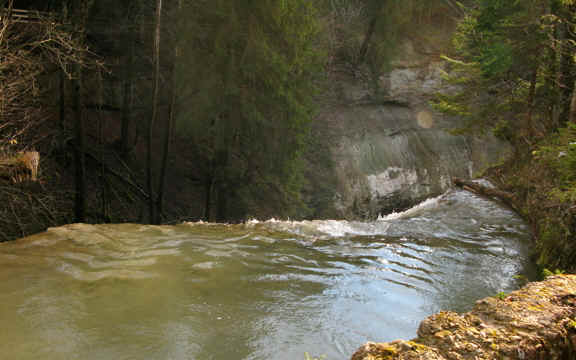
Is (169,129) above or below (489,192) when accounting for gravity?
above

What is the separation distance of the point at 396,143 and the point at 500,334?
73.1 feet

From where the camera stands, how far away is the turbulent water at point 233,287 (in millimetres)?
3967

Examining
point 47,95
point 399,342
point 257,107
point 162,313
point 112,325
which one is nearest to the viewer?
point 399,342

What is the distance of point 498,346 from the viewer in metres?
2.30

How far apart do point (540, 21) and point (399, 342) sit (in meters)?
11.9

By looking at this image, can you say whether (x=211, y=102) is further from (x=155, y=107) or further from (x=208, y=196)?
(x=208, y=196)

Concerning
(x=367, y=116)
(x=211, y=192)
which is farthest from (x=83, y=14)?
(x=367, y=116)

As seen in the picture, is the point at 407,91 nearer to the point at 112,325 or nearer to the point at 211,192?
the point at 211,192

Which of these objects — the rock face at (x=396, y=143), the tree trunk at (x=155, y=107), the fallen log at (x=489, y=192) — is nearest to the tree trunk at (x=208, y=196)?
the tree trunk at (x=155, y=107)

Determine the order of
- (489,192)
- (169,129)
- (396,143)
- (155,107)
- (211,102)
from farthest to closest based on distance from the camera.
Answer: (396,143) → (211,102) → (169,129) → (155,107) → (489,192)

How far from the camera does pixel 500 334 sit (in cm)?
241

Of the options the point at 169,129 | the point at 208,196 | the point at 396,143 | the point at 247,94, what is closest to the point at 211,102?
the point at 247,94

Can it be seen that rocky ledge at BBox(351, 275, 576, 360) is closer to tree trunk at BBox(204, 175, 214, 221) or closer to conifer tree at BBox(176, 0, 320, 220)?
conifer tree at BBox(176, 0, 320, 220)

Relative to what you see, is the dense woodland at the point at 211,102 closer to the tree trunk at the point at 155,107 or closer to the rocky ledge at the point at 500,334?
the tree trunk at the point at 155,107
